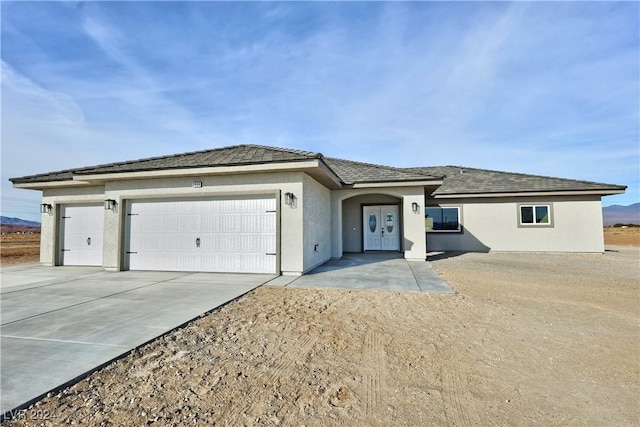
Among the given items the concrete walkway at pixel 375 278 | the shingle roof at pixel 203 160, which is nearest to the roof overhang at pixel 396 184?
the concrete walkway at pixel 375 278

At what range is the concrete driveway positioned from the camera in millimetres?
2959

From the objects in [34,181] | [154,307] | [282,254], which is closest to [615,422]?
[154,307]

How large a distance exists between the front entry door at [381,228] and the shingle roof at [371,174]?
2.16 metres

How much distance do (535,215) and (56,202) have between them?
21.1 metres

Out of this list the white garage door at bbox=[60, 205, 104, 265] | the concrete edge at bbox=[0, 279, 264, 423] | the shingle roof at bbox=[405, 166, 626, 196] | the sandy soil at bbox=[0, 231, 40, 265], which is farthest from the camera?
the shingle roof at bbox=[405, 166, 626, 196]

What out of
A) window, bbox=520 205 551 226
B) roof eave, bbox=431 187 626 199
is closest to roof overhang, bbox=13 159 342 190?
roof eave, bbox=431 187 626 199

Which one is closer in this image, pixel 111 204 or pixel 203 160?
pixel 203 160

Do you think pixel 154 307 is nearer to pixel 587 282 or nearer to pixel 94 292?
pixel 94 292

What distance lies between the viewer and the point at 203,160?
9125mm

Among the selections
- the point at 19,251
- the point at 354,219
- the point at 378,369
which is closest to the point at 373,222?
the point at 354,219

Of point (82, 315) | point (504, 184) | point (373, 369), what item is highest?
point (504, 184)

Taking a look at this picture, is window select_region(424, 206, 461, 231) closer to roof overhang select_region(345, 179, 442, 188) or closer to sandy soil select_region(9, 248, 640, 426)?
roof overhang select_region(345, 179, 442, 188)

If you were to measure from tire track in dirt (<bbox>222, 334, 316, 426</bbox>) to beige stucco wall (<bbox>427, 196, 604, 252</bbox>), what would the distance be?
13.0 meters

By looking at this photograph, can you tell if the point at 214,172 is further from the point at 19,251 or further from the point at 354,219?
the point at 19,251
